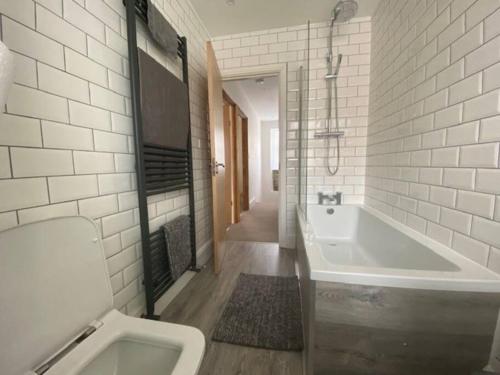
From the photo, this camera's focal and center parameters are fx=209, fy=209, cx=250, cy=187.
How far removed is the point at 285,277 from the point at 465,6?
2.04m

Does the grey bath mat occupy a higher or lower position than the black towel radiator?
lower

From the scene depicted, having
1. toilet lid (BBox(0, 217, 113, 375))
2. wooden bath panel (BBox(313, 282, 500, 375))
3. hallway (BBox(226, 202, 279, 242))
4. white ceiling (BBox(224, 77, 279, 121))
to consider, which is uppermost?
white ceiling (BBox(224, 77, 279, 121))

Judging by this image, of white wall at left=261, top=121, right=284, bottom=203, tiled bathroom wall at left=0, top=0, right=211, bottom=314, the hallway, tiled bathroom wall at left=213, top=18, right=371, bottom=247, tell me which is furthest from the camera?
white wall at left=261, top=121, right=284, bottom=203

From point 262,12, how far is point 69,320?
2.62 meters

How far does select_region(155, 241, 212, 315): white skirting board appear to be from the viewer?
1.50 metres

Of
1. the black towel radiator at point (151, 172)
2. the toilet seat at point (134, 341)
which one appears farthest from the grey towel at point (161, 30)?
the toilet seat at point (134, 341)

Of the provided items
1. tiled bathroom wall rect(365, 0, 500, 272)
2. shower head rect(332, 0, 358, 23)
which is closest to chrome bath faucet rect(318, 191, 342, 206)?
tiled bathroom wall rect(365, 0, 500, 272)

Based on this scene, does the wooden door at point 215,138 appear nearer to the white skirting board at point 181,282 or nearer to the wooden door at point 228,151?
the white skirting board at point 181,282

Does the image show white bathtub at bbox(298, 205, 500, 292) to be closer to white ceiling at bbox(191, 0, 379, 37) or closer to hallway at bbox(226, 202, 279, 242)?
hallway at bbox(226, 202, 279, 242)

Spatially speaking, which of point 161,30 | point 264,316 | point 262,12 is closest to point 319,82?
point 262,12

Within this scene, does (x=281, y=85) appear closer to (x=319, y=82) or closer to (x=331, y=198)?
(x=319, y=82)

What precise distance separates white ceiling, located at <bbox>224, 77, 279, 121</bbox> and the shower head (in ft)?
3.74

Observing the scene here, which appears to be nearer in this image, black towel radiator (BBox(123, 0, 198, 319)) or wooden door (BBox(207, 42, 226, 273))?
black towel radiator (BBox(123, 0, 198, 319))

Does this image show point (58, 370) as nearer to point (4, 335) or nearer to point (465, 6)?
point (4, 335)
